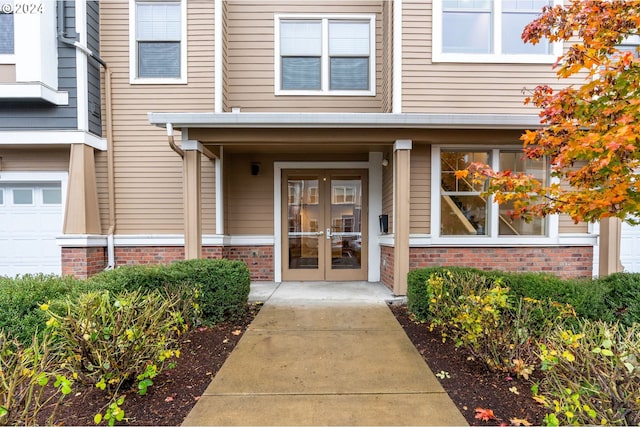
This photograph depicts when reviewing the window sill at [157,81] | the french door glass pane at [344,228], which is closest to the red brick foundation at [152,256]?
the french door glass pane at [344,228]

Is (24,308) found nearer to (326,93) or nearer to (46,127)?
(46,127)

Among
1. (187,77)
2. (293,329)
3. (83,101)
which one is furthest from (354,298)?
(83,101)

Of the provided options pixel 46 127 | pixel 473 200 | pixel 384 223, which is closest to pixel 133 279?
pixel 46 127

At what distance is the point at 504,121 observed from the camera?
15.8ft

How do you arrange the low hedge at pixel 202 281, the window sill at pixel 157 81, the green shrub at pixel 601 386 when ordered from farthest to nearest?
the window sill at pixel 157 81 → the low hedge at pixel 202 281 → the green shrub at pixel 601 386

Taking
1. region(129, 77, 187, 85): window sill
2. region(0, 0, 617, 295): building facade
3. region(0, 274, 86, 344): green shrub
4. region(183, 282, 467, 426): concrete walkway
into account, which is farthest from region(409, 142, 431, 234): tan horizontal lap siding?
region(0, 274, 86, 344): green shrub

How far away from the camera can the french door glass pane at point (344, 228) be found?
6.65m

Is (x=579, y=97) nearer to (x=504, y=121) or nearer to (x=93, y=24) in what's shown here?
(x=504, y=121)

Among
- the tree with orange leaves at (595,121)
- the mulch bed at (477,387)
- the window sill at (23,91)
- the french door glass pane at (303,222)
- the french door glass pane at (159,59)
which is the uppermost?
the french door glass pane at (159,59)

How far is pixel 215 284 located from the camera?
414 cm

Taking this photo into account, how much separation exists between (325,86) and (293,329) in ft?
15.6

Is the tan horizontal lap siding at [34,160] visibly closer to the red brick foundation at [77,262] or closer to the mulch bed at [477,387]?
the red brick foundation at [77,262]

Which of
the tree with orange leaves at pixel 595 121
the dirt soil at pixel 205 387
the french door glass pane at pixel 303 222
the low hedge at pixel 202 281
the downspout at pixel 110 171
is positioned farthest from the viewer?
the french door glass pane at pixel 303 222

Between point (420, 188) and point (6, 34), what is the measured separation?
7206mm
